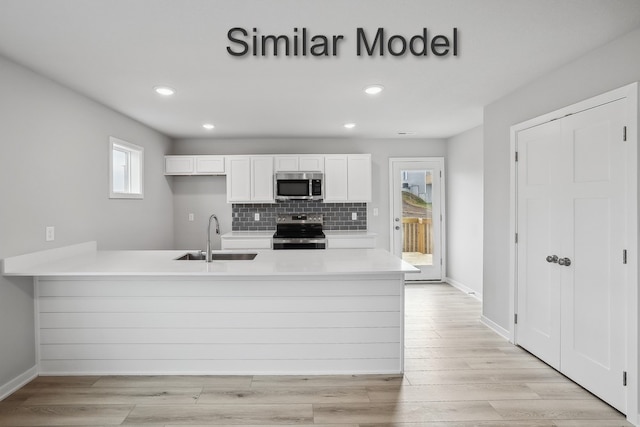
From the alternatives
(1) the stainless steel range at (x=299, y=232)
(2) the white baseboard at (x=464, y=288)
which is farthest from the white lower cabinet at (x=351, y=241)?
(2) the white baseboard at (x=464, y=288)

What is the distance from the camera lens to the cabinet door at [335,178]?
216 inches

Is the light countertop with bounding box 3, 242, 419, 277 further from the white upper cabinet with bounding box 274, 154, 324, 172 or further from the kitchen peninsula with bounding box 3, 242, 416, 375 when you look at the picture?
the white upper cabinet with bounding box 274, 154, 324, 172

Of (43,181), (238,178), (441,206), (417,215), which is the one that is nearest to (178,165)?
(238,178)

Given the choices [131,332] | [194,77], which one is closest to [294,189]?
[194,77]

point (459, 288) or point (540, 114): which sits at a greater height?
point (540, 114)

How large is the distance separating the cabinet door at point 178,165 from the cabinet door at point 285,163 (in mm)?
→ 1227

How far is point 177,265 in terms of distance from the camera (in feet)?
9.36

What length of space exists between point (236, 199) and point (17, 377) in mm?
3212

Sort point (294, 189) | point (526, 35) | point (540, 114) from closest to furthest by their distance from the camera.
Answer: point (526, 35)
point (540, 114)
point (294, 189)

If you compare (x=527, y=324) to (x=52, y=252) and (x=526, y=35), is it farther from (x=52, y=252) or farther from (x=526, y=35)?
(x=52, y=252)

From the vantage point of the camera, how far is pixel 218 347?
2.91m

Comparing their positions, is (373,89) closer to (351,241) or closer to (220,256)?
(220,256)

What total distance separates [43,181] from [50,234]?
0.42m

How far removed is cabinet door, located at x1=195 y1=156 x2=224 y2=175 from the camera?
5.48 metres
